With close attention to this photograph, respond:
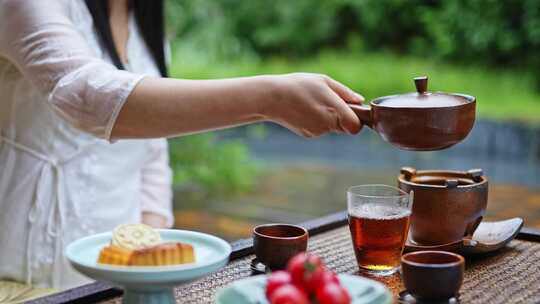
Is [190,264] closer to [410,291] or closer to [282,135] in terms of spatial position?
[410,291]

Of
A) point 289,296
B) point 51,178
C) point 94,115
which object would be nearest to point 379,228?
point 289,296

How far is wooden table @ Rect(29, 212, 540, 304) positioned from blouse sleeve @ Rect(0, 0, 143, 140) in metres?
0.30

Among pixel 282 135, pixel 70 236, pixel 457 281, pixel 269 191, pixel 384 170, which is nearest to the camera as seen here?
pixel 457 281

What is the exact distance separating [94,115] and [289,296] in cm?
58

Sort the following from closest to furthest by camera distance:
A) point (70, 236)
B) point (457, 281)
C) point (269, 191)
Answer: point (457, 281) → point (70, 236) → point (269, 191)

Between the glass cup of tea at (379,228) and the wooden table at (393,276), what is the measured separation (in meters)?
0.03

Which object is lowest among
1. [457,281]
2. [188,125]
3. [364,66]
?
[364,66]

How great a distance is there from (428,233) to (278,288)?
1.75ft

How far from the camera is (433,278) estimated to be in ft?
3.70

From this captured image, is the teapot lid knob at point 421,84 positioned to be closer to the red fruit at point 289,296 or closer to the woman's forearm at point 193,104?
the woman's forearm at point 193,104

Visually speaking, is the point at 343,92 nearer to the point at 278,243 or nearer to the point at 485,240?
the point at 278,243

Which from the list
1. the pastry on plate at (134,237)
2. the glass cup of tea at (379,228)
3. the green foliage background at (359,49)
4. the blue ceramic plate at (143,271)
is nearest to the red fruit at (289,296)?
the blue ceramic plate at (143,271)

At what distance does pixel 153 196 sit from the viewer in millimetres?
1955

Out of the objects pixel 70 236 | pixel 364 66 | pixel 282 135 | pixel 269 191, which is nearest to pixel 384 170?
pixel 269 191
